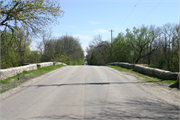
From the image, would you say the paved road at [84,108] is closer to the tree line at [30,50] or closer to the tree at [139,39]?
the tree line at [30,50]

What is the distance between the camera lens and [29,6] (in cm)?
1036

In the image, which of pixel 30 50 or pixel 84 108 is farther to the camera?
pixel 30 50

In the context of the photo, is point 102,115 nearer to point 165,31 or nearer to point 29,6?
point 29,6

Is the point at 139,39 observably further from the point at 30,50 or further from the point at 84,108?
the point at 84,108

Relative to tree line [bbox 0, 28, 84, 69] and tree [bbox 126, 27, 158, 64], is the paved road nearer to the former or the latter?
tree line [bbox 0, 28, 84, 69]

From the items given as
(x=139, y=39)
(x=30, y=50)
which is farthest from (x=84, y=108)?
(x=139, y=39)

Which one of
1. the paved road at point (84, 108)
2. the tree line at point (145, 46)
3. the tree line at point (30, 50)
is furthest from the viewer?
the tree line at point (145, 46)

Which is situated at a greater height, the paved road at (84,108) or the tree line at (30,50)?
the tree line at (30,50)

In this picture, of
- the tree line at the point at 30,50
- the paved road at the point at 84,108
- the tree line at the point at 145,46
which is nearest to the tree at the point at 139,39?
the tree line at the point at 145,46

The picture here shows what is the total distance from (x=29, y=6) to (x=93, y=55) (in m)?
57.6

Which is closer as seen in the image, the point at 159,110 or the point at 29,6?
the point at 159,110

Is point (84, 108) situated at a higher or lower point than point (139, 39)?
lower

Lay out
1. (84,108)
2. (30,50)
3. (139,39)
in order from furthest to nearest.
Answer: (139,39) < (30,50) < (84,108)

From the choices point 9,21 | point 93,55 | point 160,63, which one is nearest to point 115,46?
point 160,63
